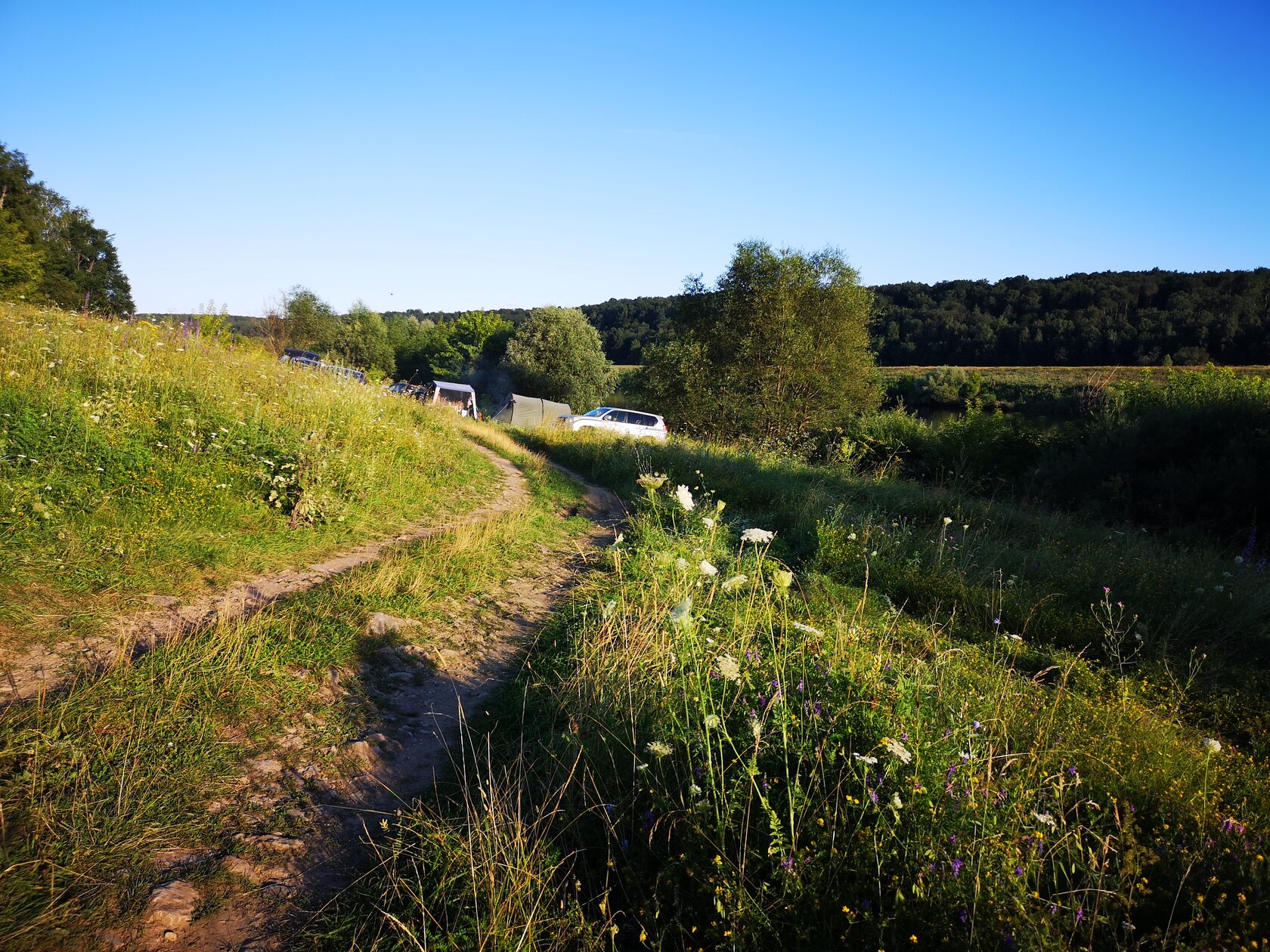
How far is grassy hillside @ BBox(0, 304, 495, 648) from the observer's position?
4.25 metres

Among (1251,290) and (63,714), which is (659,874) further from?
(1251,290)

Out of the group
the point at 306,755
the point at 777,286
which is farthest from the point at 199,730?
the point at 777,286

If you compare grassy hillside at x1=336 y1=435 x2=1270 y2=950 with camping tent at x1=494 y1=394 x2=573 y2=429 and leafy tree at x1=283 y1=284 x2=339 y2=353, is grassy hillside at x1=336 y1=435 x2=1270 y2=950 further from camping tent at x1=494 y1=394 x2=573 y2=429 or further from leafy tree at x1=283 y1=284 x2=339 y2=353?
leafy tree at x1=283 y1=284 x2=339 y2=353

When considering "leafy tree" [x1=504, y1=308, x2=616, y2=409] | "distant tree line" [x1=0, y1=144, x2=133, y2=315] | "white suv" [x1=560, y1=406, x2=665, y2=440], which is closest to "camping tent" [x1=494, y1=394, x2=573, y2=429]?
"white suv" [x1=560, y1=406, x2=665, y2=440]

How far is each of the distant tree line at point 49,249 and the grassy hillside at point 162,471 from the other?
867 inches

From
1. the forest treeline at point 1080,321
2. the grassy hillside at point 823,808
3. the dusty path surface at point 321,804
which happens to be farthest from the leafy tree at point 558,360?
the grassy hillside at point 823,808

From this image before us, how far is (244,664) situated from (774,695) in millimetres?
2823

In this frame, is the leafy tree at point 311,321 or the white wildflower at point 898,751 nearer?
the white wildflower at point 898,751

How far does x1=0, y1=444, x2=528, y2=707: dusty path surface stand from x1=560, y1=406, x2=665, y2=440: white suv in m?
13.7

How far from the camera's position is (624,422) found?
2102 centimetres

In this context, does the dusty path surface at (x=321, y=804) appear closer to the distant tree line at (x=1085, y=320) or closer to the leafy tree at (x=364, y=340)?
the distant tree line at (x=1085, y=320)

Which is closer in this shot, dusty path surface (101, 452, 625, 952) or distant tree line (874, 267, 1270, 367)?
dusty path surface (101, 452, 625, 952)

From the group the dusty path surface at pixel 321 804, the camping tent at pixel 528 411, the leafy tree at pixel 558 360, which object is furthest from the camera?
the leafy tree at pixel 558 360

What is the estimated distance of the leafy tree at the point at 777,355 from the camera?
21.1 m
